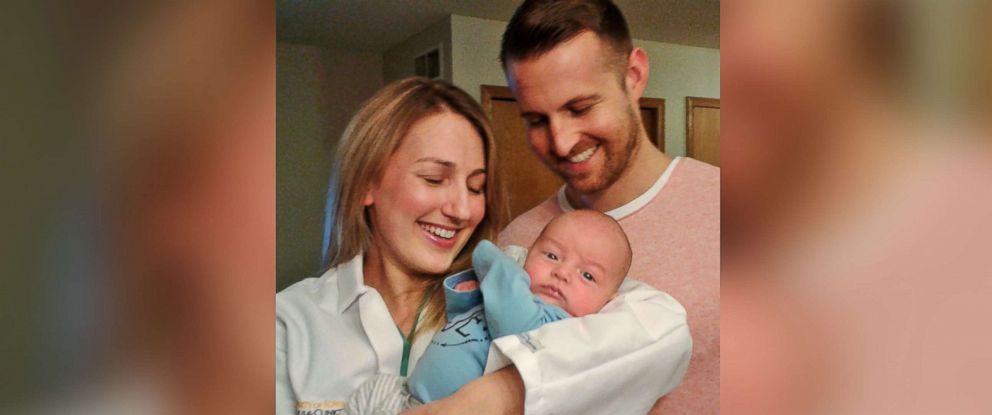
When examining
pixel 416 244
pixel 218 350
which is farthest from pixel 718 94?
pixel 218 350

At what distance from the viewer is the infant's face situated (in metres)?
1.00

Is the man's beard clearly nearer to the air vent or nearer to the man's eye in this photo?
the man's eye

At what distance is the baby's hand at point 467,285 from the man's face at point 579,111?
0.21 meters

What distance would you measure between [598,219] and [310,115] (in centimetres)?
44

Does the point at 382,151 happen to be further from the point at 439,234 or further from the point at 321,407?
the point at 321,407

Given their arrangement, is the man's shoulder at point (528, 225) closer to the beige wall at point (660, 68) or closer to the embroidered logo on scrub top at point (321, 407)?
the beige wall at point (660, 68)

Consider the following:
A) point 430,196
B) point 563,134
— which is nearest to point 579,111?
point 563,134

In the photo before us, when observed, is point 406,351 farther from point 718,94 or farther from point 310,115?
point 718,94

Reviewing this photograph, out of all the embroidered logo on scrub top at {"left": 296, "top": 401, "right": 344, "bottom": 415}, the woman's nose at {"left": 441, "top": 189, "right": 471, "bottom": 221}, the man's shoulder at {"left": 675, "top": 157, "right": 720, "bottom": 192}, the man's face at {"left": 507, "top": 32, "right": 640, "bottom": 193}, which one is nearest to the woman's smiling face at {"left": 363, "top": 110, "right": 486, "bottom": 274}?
the woman's nose at {"left": 441, "top": 189, "right": 471, "bottom": 221}

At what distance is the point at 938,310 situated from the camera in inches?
51.9

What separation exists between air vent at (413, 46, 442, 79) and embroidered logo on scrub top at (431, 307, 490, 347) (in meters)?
0.35

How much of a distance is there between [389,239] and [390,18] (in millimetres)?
335

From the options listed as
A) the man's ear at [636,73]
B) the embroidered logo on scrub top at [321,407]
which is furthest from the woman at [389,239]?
the man's ear at [636,73]

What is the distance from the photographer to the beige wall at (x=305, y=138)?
3.35 ft
